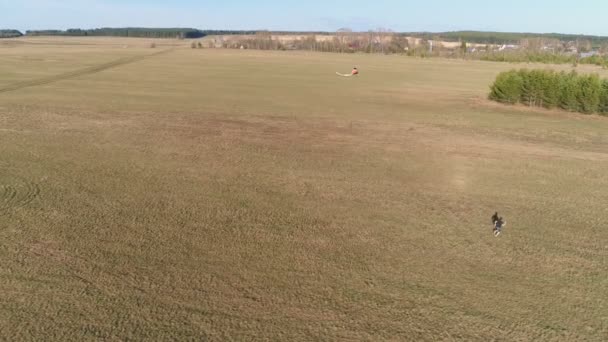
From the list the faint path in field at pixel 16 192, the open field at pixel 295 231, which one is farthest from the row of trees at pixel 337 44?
the faint path in field at pixel 16 192

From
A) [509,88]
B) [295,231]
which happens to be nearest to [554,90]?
[509,88]

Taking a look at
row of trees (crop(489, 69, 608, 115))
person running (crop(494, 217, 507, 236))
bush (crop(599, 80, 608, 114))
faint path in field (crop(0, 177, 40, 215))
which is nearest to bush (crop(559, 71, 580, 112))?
row of trees (crop(489, 69, 608, 115))

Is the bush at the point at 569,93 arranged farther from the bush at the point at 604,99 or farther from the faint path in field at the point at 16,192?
the faint path in field at the point at 16,192

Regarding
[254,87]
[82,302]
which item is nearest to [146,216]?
[82,302]

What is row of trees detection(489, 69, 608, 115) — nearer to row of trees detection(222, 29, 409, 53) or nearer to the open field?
the open field

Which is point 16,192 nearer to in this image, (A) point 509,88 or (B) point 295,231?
(B) point 295,231

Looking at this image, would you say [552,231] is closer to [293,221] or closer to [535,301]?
[535,301]
